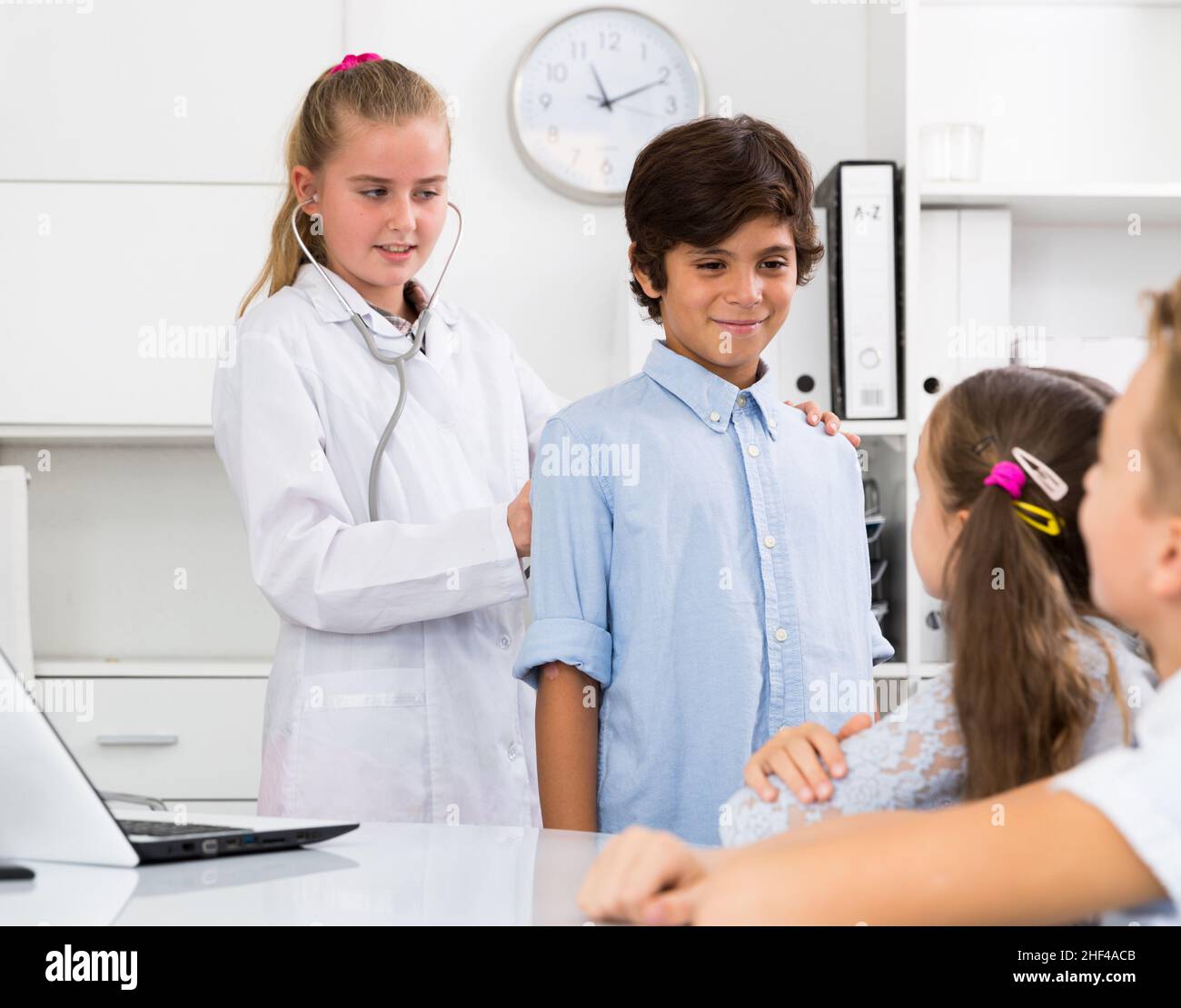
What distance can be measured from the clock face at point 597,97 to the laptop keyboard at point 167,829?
5.53ft

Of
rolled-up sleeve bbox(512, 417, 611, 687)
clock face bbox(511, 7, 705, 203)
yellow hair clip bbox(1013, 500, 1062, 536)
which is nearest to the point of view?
yellow hair clip bbox(1013, 500, 1062, 536)

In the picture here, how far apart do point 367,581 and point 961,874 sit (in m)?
0.88

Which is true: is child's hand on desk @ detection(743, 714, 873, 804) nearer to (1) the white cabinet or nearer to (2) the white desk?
(2) the white desk

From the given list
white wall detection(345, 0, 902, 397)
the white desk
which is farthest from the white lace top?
white wall detection(345, 0, 902, 397)

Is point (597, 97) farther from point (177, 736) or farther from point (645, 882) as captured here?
point (645, 882)

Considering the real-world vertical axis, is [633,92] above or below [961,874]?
above

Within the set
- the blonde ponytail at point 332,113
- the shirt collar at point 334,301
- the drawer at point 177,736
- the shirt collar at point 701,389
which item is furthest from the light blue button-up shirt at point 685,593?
the drawer at point 177,736

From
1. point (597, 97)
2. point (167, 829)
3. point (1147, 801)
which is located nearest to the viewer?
point (1147, 801)

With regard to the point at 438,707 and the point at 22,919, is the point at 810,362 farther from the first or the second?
the point at 22,919

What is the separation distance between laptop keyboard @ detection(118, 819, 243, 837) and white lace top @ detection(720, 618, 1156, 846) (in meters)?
0.36

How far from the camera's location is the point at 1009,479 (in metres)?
0.85

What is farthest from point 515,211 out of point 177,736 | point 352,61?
→ point 177,736

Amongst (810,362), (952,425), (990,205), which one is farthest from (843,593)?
(990,205)

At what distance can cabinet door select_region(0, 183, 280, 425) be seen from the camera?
2256mm
